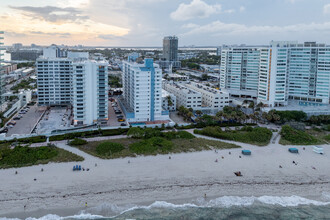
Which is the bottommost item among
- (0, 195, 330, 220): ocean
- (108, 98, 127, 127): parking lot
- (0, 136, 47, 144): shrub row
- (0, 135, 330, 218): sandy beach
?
(0, 195, 330, 220): ocean

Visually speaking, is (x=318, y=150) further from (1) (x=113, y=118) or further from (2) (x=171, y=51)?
(2) (x=171, y=51)

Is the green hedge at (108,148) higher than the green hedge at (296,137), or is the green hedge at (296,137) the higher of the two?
the green hedge at (296,137)

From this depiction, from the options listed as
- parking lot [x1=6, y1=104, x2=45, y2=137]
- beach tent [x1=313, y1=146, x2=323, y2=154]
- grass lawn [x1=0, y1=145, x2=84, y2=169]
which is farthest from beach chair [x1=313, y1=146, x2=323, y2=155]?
parking lot [x1=6, y1=104, x2=45, y2=137]

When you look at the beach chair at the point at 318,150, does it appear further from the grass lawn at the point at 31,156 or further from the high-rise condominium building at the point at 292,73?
the grass lawn at the point at 31,156

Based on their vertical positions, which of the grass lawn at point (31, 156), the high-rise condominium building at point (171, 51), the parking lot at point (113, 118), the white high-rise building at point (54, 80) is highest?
the high-rise condominium building at point (171, 51)

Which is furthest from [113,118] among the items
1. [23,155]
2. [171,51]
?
[171,51]

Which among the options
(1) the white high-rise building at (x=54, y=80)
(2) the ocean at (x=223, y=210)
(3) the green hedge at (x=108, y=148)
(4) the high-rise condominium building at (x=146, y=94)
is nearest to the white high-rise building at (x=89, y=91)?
(4) the high-rise condominium building at (x=146, y=94)

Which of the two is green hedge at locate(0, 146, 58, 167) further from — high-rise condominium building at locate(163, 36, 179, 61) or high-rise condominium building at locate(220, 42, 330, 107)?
high-rise condominium building at locate(163, 36, 179, 61)
